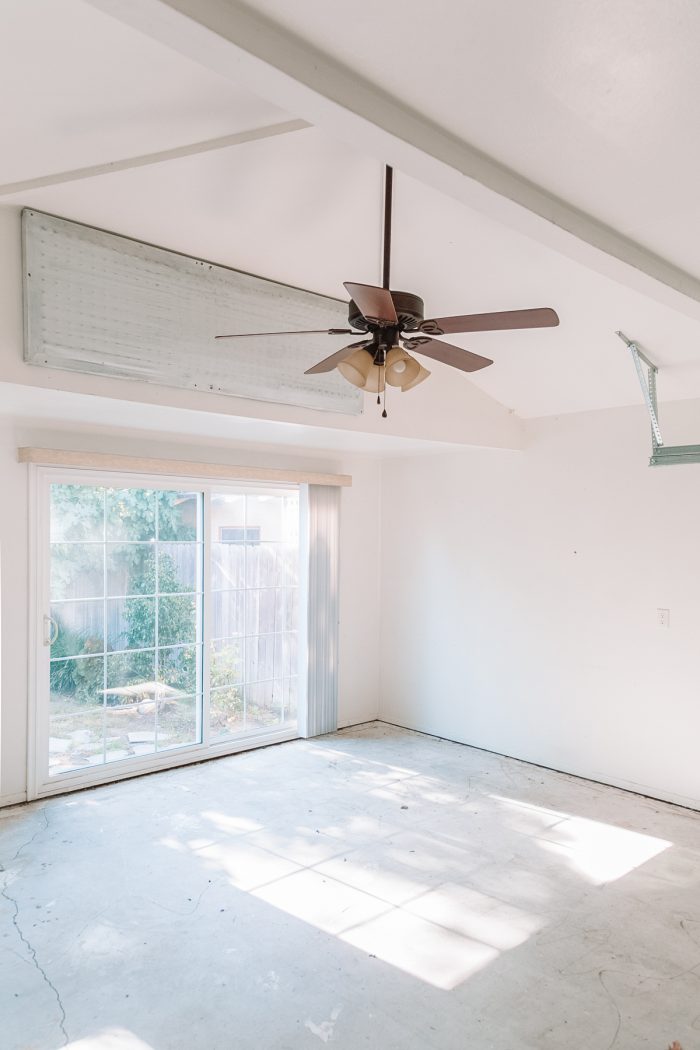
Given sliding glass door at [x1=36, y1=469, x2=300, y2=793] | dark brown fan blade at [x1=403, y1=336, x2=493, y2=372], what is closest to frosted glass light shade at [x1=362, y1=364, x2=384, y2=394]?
dark brown fan blade at [x1=403, y1=336, x2=493, y2=372]

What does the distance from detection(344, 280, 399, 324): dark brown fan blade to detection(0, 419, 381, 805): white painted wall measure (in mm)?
2718

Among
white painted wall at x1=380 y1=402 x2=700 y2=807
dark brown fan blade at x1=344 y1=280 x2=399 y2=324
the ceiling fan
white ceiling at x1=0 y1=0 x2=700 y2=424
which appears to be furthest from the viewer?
white painted wall at x1=380 y1=402 x2=700 y2=807

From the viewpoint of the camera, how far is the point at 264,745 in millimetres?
5414

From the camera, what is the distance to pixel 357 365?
2.62 m

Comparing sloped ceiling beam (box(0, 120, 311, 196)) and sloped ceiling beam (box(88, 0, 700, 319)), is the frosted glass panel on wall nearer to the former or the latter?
sloped ceiling beam (box(0, 120, 311, 196))

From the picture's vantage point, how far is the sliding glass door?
4.43 m

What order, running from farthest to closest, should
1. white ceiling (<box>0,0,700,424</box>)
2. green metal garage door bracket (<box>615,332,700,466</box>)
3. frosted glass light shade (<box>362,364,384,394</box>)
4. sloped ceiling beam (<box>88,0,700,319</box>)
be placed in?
1. green metal garage door bracket (<box>615,332,700,466</box>)
2. frosted glass light shade (<box>362,364,384,394</box>)
3. white ceiling (<box>0,0,700,424</box>)
4. sloped ceiling beam (<box>88,0,700,319</box>)

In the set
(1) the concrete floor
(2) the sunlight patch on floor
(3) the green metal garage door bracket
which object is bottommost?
(2) the sunlight patch on floor

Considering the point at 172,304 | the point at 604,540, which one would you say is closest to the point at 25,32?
the point at 172,304

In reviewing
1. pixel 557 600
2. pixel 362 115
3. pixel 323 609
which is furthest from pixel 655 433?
pixel 362 115

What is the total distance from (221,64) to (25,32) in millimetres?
781

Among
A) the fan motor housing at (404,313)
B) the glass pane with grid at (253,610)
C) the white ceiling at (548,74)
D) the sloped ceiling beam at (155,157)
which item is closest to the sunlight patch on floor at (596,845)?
the glass pane with grid at (253,610)

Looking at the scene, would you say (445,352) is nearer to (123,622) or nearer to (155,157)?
(155,157)

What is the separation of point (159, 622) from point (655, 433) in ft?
11.0
